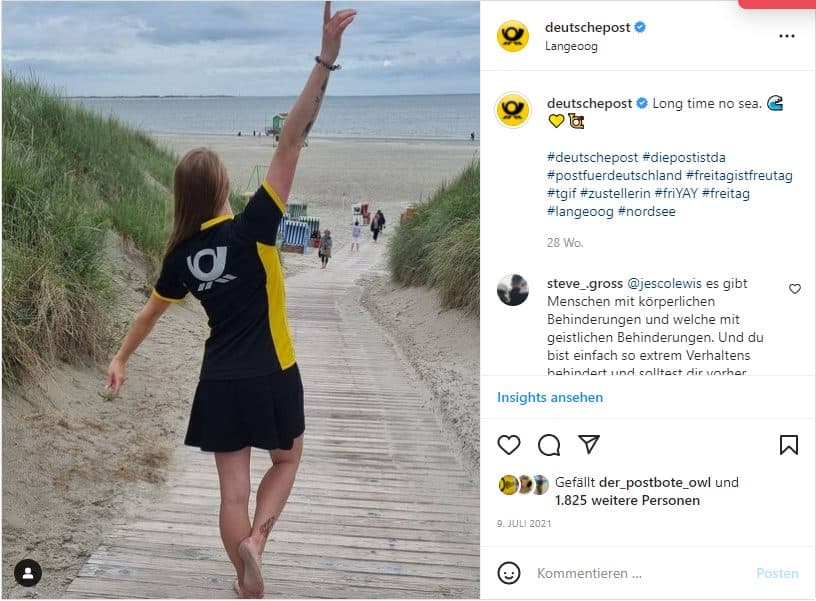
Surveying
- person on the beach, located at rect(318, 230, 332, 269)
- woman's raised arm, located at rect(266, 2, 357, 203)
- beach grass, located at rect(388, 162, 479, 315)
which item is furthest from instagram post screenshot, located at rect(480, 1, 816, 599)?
person on the beach, located at rect(318, 230, 332, 269)

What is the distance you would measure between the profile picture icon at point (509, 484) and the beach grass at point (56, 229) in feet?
11.6

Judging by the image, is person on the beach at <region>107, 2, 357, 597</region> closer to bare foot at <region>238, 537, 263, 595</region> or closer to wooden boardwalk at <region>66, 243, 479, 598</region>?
bare foot at <region>238, 537, 263, 595</region>

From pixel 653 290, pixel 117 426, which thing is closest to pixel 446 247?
pixel 117 426

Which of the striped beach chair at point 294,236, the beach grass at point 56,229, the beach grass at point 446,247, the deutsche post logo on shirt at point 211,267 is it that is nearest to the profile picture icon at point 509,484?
the deutsche post logo on shirt at point 211,267

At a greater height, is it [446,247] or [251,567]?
[446,247]

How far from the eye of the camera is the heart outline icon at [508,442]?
10.5 feet

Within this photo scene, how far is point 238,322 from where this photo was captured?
133 inches

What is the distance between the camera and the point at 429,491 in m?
5.07

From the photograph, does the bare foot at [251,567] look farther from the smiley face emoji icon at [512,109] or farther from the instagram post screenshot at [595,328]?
the smiley face emoji icon at [512,109]

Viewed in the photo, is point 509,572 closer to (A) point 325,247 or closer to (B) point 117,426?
(B) point 117,426

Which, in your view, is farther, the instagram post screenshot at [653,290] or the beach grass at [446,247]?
the beach grass at [446,247]

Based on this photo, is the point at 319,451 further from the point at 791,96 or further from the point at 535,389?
the point at 791,96

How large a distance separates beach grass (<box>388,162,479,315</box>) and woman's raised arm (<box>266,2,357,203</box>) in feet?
21.5

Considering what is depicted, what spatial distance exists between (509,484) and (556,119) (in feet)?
4.16
